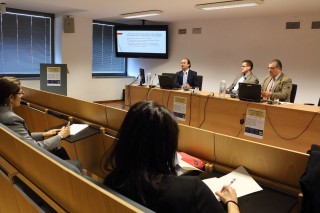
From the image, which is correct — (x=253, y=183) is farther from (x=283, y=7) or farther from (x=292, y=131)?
(x=283, y=7)

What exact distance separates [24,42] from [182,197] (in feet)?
22.2

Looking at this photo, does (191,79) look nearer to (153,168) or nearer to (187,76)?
(187,76)

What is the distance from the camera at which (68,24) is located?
22.3 feet

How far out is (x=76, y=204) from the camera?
4.09 ft

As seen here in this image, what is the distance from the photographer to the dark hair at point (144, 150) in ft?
3.60

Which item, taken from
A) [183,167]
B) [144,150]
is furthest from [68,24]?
[144,150]

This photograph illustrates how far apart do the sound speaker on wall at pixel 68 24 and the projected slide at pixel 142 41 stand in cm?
142

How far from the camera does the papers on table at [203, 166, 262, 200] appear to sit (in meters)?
1.54

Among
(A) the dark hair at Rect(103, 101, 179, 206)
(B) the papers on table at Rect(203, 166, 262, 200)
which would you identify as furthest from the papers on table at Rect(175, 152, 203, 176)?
(A) the dark hair at Rect(103, 101, 179, 206)

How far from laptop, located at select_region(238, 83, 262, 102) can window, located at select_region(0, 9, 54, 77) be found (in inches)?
201

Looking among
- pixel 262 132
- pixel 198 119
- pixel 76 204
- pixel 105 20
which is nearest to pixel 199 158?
pixel 76 204

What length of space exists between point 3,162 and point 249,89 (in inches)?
120

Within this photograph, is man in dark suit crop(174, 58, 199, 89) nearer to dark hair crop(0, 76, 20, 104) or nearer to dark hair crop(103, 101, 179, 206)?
dark hair crop(0, 76, 20, 104)

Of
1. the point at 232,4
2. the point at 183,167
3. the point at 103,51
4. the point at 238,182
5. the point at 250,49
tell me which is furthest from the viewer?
the point at 103,51
